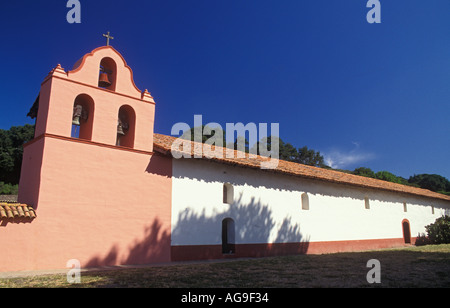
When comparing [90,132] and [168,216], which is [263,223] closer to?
[168,216]

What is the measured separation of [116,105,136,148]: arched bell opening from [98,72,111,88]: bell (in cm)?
103

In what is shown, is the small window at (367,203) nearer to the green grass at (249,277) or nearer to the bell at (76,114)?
the green grass at (249,277)

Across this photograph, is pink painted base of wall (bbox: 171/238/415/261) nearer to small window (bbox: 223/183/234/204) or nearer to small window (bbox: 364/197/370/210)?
small window (bbox: 223/183/234/204)

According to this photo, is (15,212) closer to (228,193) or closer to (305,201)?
(228,193)

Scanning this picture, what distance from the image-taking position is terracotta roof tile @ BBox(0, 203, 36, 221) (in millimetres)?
9188

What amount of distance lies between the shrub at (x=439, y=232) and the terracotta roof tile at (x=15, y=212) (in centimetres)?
2650

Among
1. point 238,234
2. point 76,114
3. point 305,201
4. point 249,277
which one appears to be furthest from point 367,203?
point 76,114

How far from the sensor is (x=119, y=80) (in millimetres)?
12453

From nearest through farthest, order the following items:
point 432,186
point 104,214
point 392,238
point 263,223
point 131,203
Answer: point 104,214 → point 131,203 → point 263,223 → point 392,238 → point 432,186

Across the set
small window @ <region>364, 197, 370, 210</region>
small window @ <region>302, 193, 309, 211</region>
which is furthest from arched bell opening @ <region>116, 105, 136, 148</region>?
small window @ <region>364, 197, 370, 210</region>
